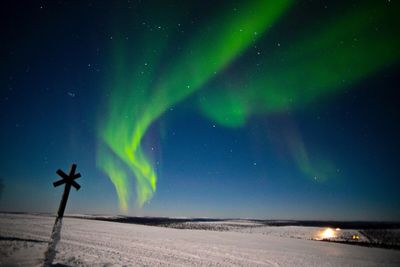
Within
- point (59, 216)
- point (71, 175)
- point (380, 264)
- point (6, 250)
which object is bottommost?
point (380, 264)

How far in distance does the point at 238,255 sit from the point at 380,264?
6.98 metres

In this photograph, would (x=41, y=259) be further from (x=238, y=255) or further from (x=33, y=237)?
(x=238, y=255)

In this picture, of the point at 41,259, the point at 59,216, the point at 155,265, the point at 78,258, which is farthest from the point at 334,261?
the point at 59,216

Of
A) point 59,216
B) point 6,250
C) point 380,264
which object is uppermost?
point 59,216

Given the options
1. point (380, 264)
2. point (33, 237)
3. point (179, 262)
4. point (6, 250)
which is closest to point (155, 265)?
point (179, 262)

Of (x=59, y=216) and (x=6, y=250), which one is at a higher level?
(x=59, y=216)

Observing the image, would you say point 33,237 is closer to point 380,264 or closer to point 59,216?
point 59,216

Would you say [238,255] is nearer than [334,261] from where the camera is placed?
Yes

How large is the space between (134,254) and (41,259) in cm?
301

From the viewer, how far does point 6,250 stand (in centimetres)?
586

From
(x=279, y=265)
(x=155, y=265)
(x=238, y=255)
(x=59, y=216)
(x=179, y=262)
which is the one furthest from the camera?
(x=59, y=216)

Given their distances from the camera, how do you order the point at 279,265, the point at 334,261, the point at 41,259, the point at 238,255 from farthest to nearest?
the point at 334,261 < the point at 238,255 < the point at 279,265 < the point at 41,259

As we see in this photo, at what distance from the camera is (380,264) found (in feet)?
36.9

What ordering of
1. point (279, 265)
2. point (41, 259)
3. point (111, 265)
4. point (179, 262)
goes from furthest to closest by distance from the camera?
point (279, 265) → point (179, 262) → point (111, 265) → point (41, 259)
